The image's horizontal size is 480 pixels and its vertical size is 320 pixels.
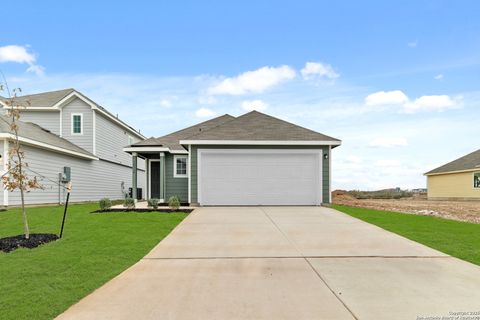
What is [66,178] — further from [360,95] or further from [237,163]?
[360,95]

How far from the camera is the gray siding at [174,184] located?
709 inches

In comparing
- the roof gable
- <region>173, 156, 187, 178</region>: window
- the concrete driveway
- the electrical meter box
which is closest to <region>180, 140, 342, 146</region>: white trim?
<region>173, 156, 187, 178</region>: window

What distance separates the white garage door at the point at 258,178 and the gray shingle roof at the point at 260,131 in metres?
0.60

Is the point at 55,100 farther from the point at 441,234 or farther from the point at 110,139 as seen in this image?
the point at 441,234

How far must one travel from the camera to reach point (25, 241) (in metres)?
7.30

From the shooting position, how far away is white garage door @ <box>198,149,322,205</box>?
15.3 meters

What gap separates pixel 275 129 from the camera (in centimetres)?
1617

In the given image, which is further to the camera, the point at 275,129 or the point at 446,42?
the point at 275,129

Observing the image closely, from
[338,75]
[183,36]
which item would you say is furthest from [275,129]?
[183,36]

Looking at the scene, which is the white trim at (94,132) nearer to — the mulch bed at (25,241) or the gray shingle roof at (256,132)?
the gray shingle roof at (256,132)

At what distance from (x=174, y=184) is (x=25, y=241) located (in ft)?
35.5

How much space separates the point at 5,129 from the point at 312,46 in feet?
44.3

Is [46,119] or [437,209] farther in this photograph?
[46,119]

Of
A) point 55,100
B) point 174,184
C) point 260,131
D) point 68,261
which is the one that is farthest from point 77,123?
point 68,261
